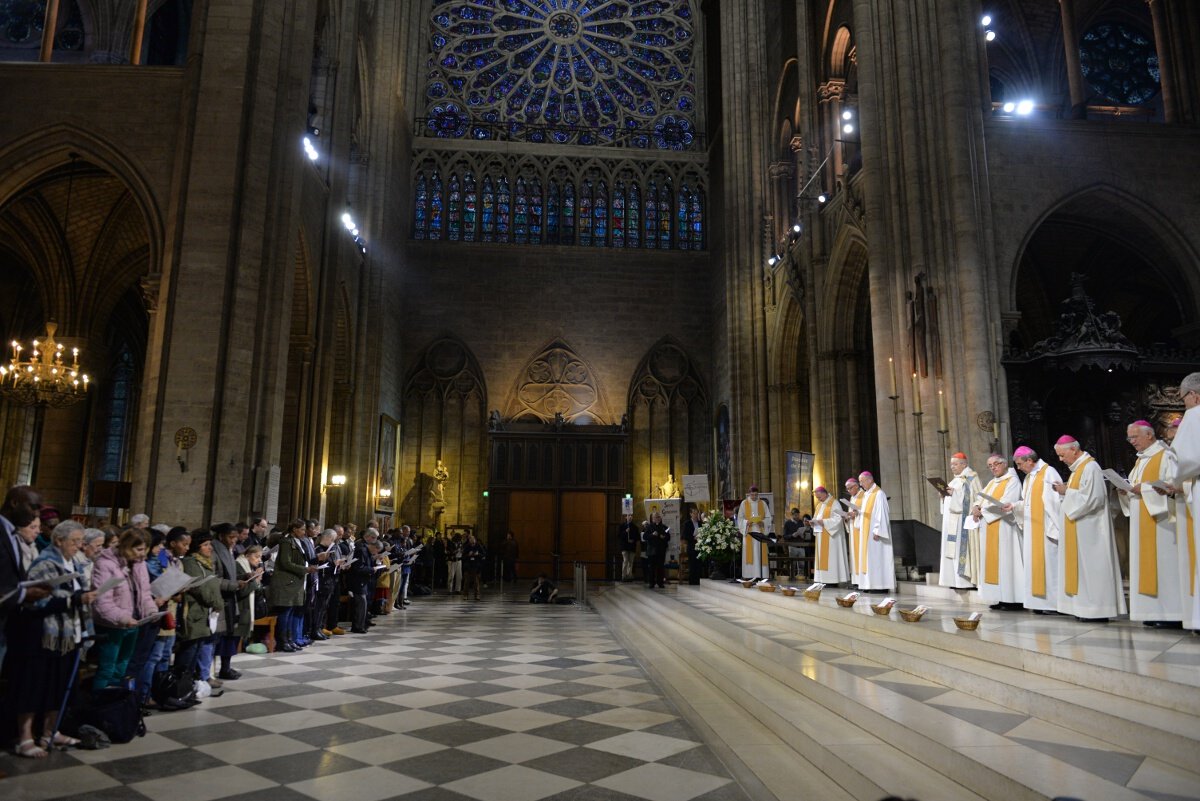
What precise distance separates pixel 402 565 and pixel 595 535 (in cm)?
988

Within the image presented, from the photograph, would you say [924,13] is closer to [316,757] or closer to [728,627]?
[728,627]

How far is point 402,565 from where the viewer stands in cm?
1384

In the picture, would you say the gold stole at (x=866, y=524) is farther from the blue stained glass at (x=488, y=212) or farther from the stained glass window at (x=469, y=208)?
the stained glass window at (x=469, y=208)

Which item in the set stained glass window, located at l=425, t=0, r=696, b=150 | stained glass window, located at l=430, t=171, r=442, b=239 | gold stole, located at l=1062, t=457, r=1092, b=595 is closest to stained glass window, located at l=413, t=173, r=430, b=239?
stained glass window, located at l=430, t=171, r=442, b=239

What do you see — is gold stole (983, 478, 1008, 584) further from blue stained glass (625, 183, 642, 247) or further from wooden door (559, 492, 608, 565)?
blue stained glass (625, 183, 642, 247)

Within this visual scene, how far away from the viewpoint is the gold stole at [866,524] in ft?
30.3

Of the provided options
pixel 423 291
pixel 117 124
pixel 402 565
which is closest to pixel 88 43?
pixel 117 124

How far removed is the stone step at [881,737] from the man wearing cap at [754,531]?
6.22 metres

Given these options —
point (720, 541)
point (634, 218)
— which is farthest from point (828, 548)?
point (634, 218)

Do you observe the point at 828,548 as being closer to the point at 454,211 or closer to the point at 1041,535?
the point at 1041,535

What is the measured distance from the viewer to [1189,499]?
16.0 ft

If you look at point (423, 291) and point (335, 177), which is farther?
point (423, 291)

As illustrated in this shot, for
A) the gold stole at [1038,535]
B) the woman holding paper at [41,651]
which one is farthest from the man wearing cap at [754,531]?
the woman holding paper at [41,651]

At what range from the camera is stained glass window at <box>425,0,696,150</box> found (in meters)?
25.9
